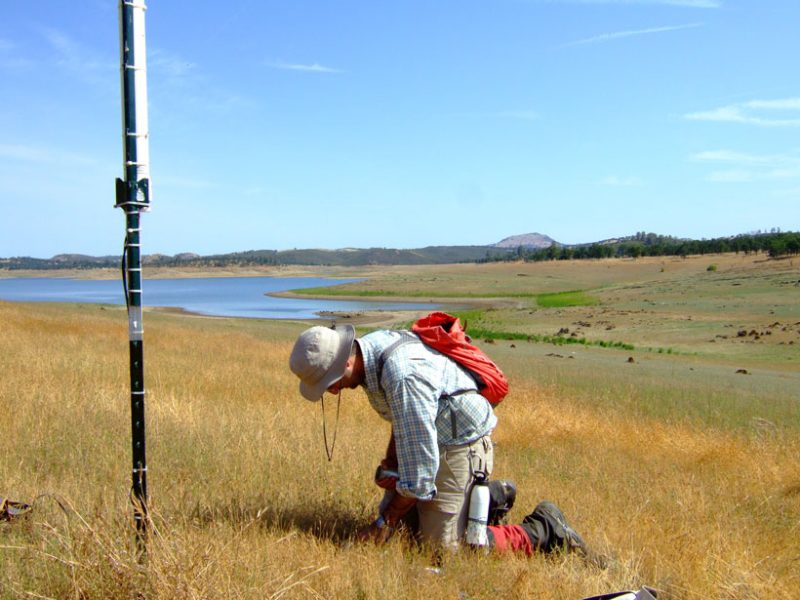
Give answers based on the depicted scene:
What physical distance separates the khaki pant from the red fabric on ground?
0.83 ft

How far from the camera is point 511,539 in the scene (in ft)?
14.8

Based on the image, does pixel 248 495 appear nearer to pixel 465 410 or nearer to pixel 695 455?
pixel 465 410

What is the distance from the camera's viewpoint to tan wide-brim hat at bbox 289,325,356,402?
4.14m

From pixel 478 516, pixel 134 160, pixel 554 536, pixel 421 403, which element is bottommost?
pixel 554 536

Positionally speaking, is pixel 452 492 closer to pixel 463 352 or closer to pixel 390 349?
pixel 463 352

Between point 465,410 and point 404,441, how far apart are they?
46 centimetres

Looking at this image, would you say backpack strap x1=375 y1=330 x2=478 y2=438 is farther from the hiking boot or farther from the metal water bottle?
the hiking boot

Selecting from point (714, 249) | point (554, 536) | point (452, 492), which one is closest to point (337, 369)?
point (452, 492)

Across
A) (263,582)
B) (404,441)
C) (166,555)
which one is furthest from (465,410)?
(166,555)

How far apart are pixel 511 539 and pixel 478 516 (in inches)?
15.4

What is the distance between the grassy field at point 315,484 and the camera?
3588mm

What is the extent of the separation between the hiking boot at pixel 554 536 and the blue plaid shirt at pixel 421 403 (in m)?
0.72

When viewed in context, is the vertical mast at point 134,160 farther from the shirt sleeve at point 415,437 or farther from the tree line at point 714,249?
the tree line at point 714,249

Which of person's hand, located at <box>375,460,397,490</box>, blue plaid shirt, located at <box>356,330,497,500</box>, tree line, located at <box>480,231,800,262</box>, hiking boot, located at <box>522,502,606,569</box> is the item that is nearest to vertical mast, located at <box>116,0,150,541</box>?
blue plaid shirt, located at <box>356,330,497,500</box>
